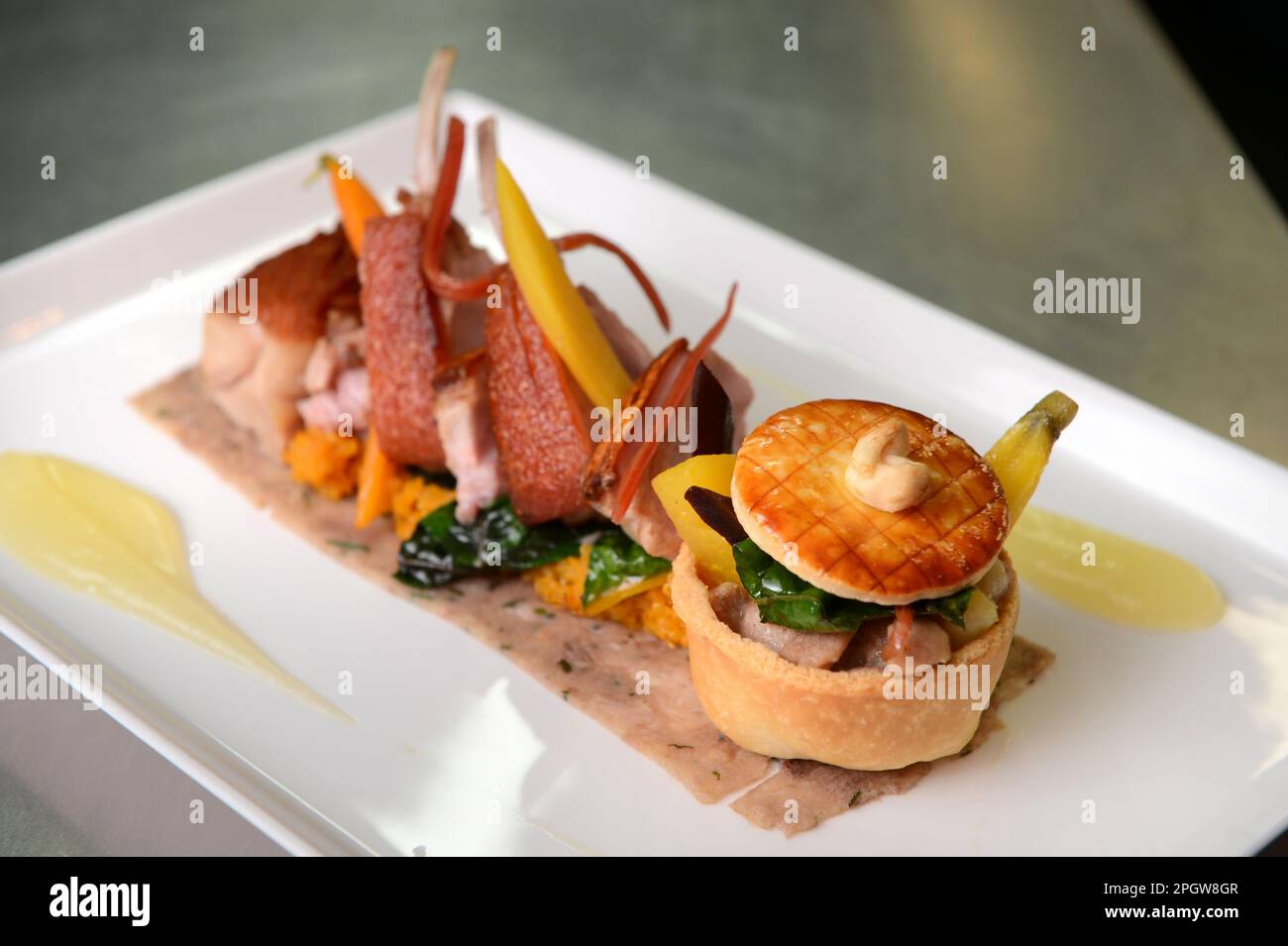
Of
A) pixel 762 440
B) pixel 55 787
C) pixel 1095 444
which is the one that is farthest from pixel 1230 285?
pixel 55 787

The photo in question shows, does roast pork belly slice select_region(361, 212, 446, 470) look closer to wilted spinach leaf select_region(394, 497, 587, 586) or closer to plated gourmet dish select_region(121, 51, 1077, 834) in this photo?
A: plated gourmet dish select_region(121, 51, 1077, 834)

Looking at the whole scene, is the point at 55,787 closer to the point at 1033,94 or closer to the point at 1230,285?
the point at 1230,285

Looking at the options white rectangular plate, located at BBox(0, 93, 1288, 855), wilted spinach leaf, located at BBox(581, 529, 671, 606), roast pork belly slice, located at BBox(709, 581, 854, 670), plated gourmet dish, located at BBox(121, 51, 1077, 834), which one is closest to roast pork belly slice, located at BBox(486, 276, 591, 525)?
plated gourmet dish, located at BBox(121, 51, 1077, 834)

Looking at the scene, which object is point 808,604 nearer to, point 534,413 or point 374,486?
point 534,413

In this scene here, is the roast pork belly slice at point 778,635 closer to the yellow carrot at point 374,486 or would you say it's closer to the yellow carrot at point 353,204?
the yellow carrot at point 374,486

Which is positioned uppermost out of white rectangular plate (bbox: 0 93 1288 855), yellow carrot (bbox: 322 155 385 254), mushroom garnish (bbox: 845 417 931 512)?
yellow carrot (bbox: 322 155 385 254)
